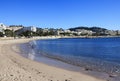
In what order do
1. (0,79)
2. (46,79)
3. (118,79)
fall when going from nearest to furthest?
1. (0,79)
2. (46,79)
3. (118,79)

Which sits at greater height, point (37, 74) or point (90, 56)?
point (37, 74)

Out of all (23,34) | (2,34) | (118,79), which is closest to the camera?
(118,79)

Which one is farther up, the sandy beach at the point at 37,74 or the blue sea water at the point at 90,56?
the sandy beach at the point at 37,74

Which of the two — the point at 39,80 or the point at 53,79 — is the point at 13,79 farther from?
the point at 53,79

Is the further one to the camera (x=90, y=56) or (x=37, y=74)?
(x=90, y=56)

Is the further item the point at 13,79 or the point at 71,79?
the point at 71,79

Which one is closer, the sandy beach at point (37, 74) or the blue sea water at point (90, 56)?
the sandy beach at point (37, 74)

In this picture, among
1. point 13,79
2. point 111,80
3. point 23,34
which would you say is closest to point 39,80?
point 13,79

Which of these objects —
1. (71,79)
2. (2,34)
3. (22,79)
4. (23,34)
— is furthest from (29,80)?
(23,34)

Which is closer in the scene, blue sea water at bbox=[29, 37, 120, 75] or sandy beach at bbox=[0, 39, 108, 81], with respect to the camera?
sandy beach at bbox=[0, 39, 108, 81]

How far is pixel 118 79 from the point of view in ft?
45.8

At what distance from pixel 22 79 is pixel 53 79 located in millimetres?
1836

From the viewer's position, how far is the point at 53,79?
13148mm

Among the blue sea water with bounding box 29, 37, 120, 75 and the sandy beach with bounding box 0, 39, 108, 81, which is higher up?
the sandy beach with bounding box 0, 39, 108, 81
